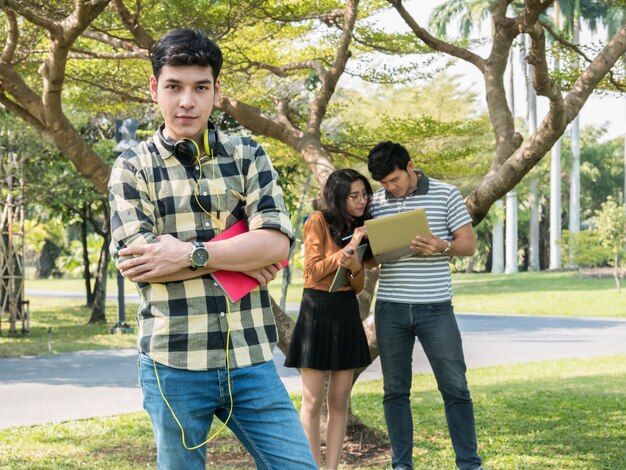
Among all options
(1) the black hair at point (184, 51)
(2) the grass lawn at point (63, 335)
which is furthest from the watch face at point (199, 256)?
(2) the grass lawn at point (63, 335)

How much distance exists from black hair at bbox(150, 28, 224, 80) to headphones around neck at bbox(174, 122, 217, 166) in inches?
8.3

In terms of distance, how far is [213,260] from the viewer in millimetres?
2611

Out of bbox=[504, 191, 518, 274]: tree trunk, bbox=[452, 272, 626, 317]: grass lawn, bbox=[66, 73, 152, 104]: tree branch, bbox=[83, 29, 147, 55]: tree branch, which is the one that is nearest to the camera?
bbox=[83, 29, 147, 55]: tree branch

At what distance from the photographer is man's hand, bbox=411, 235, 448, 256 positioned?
16.8ft

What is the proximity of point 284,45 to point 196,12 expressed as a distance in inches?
147

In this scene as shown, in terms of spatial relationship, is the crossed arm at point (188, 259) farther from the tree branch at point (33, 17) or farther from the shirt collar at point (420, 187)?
the tree branch at point (33, 17)

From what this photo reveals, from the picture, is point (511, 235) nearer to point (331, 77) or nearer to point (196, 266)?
point (331, 77)

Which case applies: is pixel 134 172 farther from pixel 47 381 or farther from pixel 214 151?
pixel 47 381

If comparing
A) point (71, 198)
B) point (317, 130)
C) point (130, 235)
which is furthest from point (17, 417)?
point (71, 198)

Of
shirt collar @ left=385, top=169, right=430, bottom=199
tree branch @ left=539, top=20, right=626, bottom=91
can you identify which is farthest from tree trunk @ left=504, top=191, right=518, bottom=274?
shirt collar @ left=385, top=169, right=430, bottom=199

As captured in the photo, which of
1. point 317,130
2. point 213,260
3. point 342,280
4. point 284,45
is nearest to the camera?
point 213,260

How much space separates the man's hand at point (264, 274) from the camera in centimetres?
271

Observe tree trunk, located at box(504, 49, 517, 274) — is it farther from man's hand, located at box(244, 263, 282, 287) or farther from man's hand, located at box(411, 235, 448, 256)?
man's hand, located at box(244, 263, 282, 287)

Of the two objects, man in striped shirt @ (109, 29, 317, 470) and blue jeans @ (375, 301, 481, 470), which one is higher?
man in striped shirt @ (109, 29, 317, 470)
